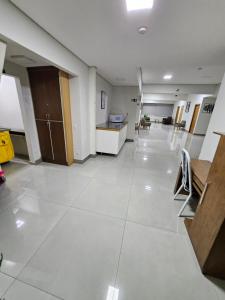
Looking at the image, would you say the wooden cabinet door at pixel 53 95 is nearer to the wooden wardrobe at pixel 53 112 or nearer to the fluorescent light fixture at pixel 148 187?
the wooden wardrobe at pixel 53 112

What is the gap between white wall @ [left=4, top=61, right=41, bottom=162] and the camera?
8.83 ft

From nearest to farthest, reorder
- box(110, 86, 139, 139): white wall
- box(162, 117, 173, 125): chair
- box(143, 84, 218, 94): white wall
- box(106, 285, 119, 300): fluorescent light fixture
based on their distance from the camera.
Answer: box(106, 285, 119, 300): fluorescent light fixture
box(143, 84, 218, 94): white wall
box(110, 86, 139, 139): white wall
box(162, 117, 173, 125): chair

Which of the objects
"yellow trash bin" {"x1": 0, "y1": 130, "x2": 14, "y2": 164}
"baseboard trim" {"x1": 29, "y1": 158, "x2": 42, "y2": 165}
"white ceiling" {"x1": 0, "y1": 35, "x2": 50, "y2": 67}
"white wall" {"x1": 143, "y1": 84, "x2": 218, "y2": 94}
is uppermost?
"white wall" {"x1": 143, "y1": 84, "x2": 218, "y2": 94}

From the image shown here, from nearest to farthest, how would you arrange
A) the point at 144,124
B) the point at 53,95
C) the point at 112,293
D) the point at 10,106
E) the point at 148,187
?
1. the point at 112,293
2. the point at 148,187
3. the point at 53,95
4. the point at 10,106
5. the point at 144,124

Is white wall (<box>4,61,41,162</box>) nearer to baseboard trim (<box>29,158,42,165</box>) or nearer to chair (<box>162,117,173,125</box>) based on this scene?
baseboard trim (<box>29,158,42,165</box>)

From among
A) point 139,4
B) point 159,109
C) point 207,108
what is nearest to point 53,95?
point 139,4

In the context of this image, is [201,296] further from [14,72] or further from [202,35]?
[14,72]

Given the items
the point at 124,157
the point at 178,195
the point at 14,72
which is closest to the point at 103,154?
the point at 124,157

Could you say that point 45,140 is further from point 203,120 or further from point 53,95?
point 203,120

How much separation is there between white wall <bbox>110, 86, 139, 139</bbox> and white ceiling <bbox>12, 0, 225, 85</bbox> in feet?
8.78

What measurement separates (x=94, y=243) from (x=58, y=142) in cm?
246

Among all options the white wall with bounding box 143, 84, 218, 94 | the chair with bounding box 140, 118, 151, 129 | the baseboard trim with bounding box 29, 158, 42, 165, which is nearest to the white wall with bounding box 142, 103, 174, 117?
the chair with bounding box 140, 118, 151, 129

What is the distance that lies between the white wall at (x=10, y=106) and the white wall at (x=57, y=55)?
1694 mm

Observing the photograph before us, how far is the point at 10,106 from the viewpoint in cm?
351
